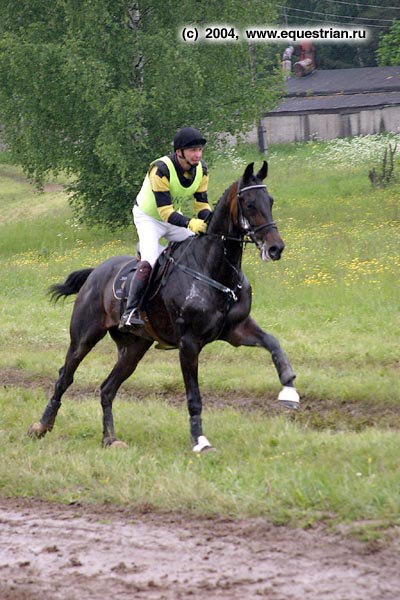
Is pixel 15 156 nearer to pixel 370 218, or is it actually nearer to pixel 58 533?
pixel 370 218

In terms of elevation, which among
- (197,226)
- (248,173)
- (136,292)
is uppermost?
(248,173)

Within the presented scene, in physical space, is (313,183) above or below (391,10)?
below

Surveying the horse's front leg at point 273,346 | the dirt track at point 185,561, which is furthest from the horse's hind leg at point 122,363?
the dirt track at point 185,561

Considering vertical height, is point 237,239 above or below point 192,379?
above

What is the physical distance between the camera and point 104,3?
26594mm

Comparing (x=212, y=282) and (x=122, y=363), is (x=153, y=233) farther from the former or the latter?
(x=122, y=363)

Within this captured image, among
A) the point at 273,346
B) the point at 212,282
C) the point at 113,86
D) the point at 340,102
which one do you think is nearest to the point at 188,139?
the point at 212,282

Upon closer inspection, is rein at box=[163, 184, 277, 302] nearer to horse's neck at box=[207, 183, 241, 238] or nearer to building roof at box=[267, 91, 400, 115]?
horse's neck at box=[207, 183, 241, 238]

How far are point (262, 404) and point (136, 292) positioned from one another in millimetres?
2821

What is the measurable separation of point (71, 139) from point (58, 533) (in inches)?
893

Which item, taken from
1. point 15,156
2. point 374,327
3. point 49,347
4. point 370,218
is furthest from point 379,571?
point 15,156

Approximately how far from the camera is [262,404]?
11.5m

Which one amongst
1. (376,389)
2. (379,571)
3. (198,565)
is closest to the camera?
(379,571)

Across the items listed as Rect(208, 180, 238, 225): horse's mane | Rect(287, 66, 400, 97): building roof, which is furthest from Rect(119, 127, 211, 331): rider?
Rect(287, 66, 400, 97): building roof
